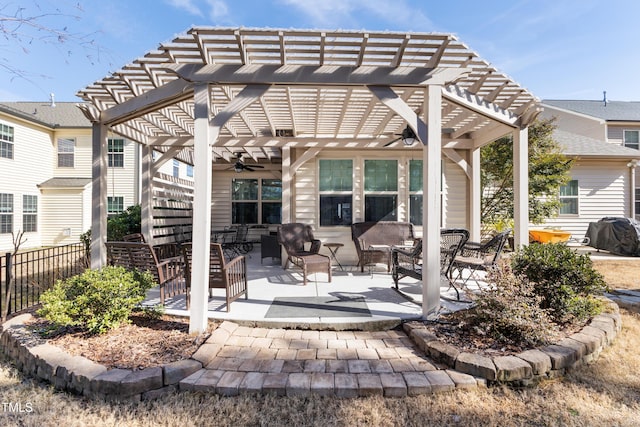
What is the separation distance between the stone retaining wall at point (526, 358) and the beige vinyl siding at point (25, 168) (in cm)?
1497

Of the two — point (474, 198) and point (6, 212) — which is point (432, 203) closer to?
point (474, 198)

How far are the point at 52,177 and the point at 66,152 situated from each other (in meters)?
1.22

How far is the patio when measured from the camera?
10.9ft

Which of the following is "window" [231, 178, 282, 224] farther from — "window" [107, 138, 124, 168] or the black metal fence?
"window" [107, 138, 124, 168]

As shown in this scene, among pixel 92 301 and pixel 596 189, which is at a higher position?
pixel 596 189

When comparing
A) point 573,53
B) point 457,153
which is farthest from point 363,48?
point 573,53

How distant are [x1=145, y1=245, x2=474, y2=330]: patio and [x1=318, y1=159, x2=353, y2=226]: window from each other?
5.25ft

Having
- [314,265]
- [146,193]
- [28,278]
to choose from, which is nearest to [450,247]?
[314,265]

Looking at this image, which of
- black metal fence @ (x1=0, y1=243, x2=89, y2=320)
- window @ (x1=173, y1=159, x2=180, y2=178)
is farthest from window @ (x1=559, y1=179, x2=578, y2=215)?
window @ (x1=173, y1=159, x2=180, y2=178)

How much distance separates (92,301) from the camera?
2.96 meters

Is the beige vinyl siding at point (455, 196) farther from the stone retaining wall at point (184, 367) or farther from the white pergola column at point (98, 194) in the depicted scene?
the white pergola column at point (98, 194)

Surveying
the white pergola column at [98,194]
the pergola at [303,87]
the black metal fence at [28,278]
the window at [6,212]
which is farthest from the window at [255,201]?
the window at [6,212]

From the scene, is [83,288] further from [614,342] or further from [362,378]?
[614,342]

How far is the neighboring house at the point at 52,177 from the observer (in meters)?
11.2
